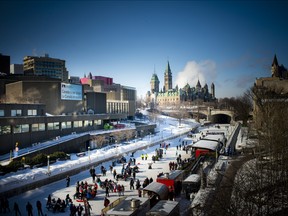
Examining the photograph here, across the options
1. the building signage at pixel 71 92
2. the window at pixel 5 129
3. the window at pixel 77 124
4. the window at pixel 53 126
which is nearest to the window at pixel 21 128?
the window at pixel 5 129

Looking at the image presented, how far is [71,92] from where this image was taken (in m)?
57.4

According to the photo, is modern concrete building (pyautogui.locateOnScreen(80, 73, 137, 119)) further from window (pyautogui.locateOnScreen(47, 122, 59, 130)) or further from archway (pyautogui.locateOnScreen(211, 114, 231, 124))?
window (pyautogui.locateOnScreen(47, 122, 59, 130))

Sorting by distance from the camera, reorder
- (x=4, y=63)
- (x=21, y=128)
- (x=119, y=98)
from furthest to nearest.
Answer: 1. (x=119, y=98)
2. (x=4, y=63)
3. (x=21, y=128)

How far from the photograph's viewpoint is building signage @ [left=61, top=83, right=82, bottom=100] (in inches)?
2170

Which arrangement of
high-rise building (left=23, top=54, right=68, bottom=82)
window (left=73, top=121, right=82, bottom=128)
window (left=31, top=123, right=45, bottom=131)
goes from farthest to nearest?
high-rise building (left=23, top=54, right=68, bottom=82)
window (left=73, top=121, right=82, bottom=128)
window (left=31, top=123, right=45, bottom=131)

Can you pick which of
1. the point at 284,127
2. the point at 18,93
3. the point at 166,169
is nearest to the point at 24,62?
the point at 18,93

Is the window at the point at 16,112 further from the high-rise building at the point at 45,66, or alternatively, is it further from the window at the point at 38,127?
the high-rise building at the point at 45,66

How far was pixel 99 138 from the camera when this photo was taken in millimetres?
46344

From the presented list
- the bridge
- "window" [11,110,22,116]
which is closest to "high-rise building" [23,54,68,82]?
the bridge

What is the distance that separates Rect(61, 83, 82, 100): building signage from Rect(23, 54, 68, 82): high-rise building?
253ft

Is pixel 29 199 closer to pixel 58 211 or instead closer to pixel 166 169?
pixel 58 211

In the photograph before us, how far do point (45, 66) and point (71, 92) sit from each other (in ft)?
287

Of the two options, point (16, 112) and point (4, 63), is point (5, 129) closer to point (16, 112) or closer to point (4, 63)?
point (16, 112)

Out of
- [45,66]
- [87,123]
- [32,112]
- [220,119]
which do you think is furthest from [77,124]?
[45,66]
